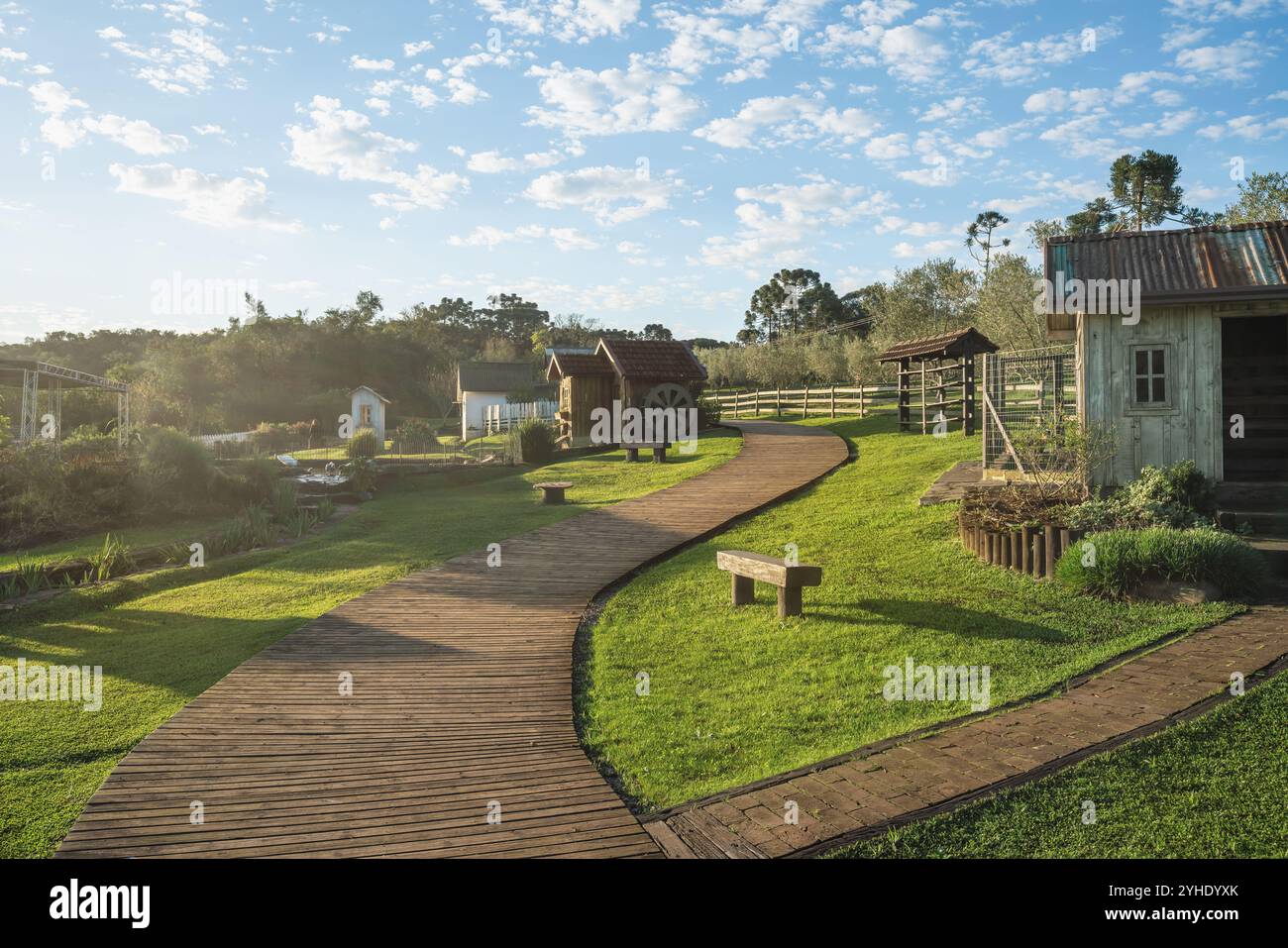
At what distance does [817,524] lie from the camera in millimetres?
14203

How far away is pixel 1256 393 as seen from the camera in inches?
583

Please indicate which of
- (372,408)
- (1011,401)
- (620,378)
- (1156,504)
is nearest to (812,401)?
(620,378)

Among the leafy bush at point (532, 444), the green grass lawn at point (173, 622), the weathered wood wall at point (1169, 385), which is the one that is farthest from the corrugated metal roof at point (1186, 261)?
the leafy bush at point (532, 444)

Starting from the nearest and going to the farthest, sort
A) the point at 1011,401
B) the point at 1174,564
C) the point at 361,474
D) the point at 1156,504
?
1. the point at 1174,564
2. the point at 1156,504
3. the point at 1011,401
4. the point at 361,474

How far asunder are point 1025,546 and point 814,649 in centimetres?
380

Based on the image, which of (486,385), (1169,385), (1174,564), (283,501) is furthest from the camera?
(486,385)

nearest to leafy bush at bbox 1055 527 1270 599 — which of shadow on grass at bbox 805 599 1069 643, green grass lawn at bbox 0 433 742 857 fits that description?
shadow on grass at bbox 805 599 1069 643

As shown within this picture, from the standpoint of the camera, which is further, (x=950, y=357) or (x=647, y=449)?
(x=647, y=449)

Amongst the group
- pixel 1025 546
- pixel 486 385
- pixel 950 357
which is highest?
pixel 486 385

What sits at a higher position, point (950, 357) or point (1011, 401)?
point (950, 357)

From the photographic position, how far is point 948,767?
536 centimetres

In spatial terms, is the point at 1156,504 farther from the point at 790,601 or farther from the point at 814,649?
the point at 814,649
